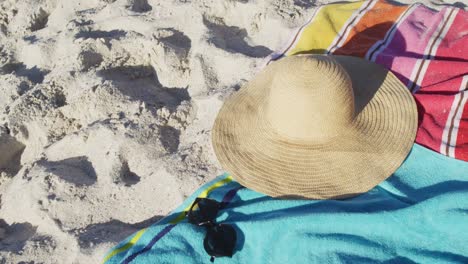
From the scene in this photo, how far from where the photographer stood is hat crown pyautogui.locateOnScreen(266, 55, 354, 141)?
4.26ft

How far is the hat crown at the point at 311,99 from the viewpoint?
4.26 ft

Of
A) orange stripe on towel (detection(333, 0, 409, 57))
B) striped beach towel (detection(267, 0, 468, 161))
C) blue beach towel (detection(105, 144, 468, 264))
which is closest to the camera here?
blue beach towel (detection(105, 144, 468, 264))

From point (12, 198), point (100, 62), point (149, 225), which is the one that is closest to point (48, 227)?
point (12, 198)

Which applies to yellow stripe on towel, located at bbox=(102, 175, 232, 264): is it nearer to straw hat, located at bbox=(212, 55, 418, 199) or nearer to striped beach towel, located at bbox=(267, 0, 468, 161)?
straw hat, located at bbox=(212, 55, 418, 199)

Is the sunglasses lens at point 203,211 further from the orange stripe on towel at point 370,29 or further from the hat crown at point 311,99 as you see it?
the orange stripe on towel at point 370,29

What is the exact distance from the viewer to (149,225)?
1.52 m

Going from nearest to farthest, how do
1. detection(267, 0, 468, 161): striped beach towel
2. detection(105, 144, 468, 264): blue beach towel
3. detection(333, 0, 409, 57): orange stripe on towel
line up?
detection(105, 144, 468, 264): blue beach towel → detection(267, 0, 468, 161): striped beach towel → detection(333, 0, 409, 57): orange stripe on towel

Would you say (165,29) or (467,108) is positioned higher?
(467,108)

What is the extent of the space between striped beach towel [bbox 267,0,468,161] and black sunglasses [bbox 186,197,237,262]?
24.9 inches

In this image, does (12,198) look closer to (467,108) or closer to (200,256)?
(200,256)

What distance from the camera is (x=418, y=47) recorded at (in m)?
1.74

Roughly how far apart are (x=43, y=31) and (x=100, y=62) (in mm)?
434

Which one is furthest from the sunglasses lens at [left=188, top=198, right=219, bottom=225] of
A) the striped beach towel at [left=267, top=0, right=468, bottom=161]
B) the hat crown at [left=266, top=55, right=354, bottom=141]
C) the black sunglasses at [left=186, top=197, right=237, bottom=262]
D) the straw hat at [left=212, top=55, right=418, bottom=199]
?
the striped beach towel at [left=267, top=0, right=468, bottom=161]

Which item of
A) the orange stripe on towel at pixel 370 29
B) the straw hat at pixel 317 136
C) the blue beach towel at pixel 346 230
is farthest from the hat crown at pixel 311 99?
the orange stripe on towel at pixel 370 29
